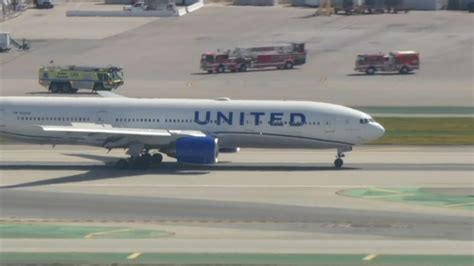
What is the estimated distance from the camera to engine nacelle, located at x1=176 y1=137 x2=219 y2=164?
57375 millimetres

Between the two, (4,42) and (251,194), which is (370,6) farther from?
(251,194)

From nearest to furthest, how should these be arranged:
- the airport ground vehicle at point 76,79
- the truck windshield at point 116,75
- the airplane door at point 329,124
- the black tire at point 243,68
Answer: the airplane door at point 329,124, the airport ground vehicle at point 76,79, the truck windshield at point 116,75, the black tire at point 243,68

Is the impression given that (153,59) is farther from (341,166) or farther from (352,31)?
(341,166)

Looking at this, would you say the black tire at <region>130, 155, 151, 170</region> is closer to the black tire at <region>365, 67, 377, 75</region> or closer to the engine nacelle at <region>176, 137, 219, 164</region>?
the engine nacelle at <region>176, 137, 219, 164</region>

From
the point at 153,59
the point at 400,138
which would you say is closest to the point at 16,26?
the point at 153,59

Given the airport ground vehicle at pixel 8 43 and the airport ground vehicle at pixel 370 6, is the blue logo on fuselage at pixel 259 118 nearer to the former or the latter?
the airport ground vehicle at pixel 8 43

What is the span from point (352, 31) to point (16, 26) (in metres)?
39.5

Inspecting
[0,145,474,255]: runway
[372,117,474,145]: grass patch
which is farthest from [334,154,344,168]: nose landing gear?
[372,117,474,145]: grass patch

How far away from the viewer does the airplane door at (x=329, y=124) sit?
5938cm

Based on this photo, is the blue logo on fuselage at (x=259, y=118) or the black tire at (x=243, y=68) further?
the black tire at (x=243, y=68)

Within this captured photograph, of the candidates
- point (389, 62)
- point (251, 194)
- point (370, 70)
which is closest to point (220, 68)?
point (370, 70)

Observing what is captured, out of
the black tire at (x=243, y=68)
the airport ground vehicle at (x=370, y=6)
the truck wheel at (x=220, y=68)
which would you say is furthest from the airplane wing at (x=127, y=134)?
the airport ground vehicle at (x=370, y=6)

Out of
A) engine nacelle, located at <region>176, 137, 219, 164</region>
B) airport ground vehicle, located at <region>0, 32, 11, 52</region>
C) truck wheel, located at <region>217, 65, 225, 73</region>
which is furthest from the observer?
airport ground vehicle, located at <region>0, 32, 11, 52</region>

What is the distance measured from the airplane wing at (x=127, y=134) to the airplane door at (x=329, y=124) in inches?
235
